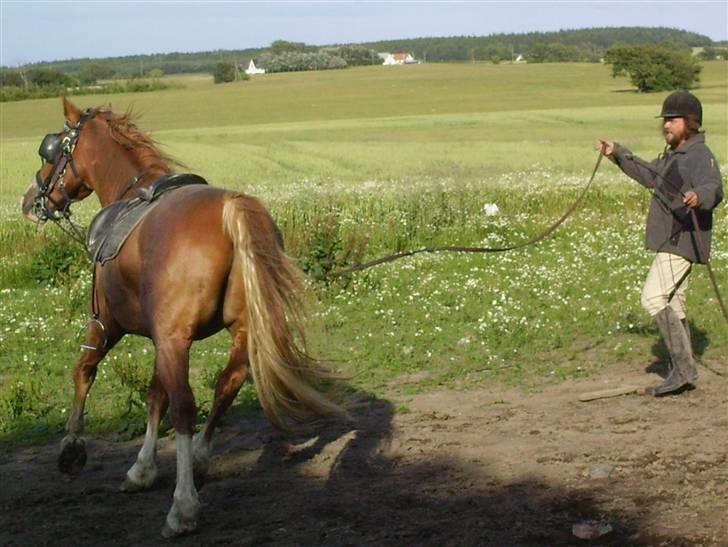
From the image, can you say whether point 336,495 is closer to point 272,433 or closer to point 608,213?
point 272,433

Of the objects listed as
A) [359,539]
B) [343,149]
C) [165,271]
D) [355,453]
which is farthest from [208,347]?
[343,149]

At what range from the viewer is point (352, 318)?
11.1 metres

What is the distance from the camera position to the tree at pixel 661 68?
7181 cm

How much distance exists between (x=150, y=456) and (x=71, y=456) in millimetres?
709

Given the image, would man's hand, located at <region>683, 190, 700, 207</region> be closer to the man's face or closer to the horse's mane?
the man's face

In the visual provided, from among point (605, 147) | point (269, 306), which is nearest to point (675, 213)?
point (605, 147)

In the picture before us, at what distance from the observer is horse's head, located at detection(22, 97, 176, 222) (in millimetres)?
7367

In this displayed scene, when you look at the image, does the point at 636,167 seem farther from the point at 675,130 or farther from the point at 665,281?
the point at 665,281

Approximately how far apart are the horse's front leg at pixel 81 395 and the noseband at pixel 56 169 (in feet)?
4.01

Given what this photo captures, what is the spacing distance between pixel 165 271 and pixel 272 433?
6.65 feet

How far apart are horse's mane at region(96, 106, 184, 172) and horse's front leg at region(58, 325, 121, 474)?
1.22 meters

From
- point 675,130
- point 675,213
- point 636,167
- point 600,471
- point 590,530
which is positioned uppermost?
point 675,130

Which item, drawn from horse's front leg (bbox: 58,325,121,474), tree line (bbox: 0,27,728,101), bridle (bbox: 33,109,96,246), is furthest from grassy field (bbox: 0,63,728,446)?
tree line (bbox: 0,27,728,101)

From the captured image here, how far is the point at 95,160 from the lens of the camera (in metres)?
7.49
